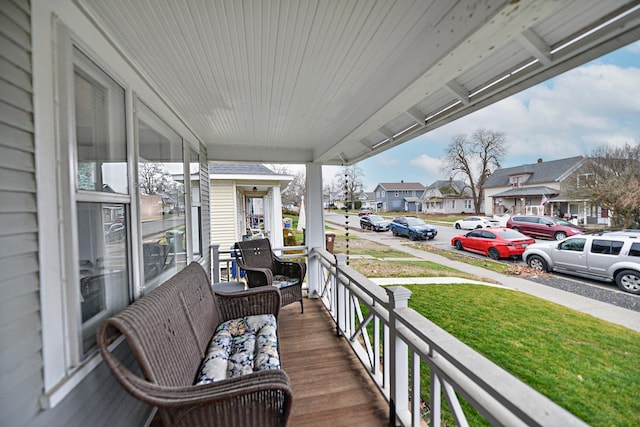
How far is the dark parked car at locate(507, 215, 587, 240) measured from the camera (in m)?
1.93

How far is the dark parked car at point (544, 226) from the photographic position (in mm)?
1929

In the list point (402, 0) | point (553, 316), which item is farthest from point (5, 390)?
point (553, 316)

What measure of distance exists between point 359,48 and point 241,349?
2.27 m

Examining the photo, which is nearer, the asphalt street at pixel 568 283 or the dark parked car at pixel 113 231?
the dark parked car at pixel 113 231

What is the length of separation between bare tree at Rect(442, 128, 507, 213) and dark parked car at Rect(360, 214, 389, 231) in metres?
1.35

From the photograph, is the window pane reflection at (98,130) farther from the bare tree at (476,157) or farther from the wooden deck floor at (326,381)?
the bare tree at (476,157)

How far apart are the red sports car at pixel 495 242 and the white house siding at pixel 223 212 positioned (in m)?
5.34

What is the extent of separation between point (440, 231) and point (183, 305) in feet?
10.1

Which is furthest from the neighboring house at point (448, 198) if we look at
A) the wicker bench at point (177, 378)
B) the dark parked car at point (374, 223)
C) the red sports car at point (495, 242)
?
the wicker bench at point (177, 378)

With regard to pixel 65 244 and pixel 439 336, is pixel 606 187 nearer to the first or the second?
pixel 439 336

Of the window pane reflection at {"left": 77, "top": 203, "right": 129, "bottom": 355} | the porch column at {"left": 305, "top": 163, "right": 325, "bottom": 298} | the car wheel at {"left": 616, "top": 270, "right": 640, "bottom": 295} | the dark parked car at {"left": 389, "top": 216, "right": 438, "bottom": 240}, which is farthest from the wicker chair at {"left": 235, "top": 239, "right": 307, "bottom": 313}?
the car wheel at {"left": 616, "top": 270, "right": 640, "bottom": 295}

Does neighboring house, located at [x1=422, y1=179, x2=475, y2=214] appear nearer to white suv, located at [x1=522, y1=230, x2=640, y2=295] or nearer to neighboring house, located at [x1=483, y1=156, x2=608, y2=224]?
neighboring house, located at [x1=483, y1=156, x2=608, y2=224]

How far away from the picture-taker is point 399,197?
13.5ft

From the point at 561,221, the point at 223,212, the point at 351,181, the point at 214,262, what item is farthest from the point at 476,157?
the point at 223,212
